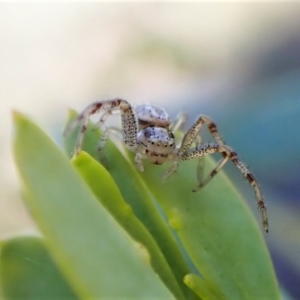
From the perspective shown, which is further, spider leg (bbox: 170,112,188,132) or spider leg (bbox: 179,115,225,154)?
spider leg (bbox: 170,112,188,132)

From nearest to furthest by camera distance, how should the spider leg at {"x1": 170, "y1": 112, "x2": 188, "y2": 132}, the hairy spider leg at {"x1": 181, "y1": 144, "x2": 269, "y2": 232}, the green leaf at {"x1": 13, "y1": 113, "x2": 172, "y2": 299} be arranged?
the green leaf at {"x1": 13, "y1": 113, "x2": 172, "y2": 299} < the hairy spider leg at {"x1": 181, "y1": 144, "x2": 269, "y2": 232} < the spider leg at {"x1": 170, "y1": 112, "x2": 188, "y2": 132}

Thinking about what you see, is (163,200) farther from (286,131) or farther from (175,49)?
(175,49)

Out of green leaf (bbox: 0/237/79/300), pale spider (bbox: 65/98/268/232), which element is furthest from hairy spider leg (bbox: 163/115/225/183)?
green leaf (bbox: 0/237/79/300)

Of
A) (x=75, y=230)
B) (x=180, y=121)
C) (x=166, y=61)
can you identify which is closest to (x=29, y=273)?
(x=75, y=230)

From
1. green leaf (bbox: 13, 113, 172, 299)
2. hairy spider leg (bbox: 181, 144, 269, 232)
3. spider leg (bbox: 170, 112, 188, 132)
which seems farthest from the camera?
spider leg (bbox: 170, 112, 188, 132)

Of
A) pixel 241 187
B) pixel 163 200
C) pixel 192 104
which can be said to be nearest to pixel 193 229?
pixel 163 200

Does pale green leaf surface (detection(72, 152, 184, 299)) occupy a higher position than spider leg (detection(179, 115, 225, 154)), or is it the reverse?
spider leg (detection(179, 115, 225, 154))

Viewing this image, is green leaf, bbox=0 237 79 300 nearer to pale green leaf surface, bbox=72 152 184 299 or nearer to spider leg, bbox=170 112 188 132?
pale green leaf surface, bbox=72 152 184 299

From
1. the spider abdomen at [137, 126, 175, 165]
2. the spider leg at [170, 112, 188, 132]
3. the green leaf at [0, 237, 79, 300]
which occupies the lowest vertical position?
the green leaf at [0, 237, 79, 300]
